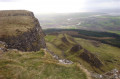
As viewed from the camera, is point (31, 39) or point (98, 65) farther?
point (98, 65)

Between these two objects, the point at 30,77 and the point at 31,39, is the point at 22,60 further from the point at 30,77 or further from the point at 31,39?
the point at 31,39

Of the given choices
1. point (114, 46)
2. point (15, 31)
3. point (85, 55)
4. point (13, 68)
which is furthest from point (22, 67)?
point (114, 46)

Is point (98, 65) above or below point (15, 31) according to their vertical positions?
below

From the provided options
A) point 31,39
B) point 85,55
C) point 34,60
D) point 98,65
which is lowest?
point 98,65

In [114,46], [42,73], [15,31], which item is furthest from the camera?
[114,46]

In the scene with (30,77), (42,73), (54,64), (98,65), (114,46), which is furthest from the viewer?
(114,46)

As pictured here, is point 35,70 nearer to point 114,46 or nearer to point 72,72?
point 72,72

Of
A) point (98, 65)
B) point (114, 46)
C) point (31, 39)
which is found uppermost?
point (31, 39)

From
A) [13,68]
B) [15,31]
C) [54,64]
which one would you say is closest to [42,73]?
[54,64]

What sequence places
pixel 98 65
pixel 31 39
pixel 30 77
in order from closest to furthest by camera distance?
pixel 30 77, pixel 31 39, pixel 98 65
